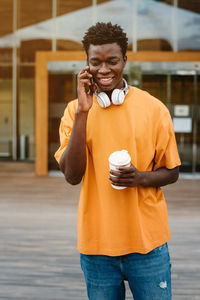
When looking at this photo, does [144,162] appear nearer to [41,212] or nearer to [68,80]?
[41,212]

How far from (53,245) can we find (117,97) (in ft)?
11.5

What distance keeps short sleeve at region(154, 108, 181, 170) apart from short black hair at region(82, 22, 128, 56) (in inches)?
12.9

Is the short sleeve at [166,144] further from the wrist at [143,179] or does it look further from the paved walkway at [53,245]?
the paved walkway at [53,245]

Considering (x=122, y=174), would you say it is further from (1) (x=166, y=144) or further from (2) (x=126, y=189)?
(1) (x=166, y=144)

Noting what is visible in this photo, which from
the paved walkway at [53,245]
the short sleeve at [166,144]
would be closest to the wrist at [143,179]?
the short sleeve at [166,144]

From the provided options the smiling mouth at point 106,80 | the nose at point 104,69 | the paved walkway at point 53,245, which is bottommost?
the paved walkway at point 53,245

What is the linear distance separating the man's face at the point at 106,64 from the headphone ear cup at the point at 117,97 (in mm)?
54

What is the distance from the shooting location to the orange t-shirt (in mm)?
1443

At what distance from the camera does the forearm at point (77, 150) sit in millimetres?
1395

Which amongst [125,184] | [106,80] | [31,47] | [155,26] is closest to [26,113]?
[31,47]

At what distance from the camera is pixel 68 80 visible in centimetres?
1070

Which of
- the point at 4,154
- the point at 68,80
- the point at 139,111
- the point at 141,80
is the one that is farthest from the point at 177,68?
the point at 139,111

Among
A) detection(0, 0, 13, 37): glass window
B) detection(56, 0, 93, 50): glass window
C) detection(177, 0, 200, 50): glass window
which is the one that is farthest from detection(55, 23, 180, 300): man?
detection(0, 0, 13, 37): glass window

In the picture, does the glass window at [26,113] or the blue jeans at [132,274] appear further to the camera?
the glass window at [26,113]
